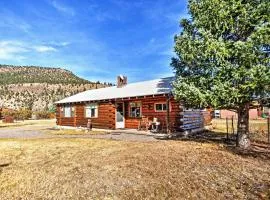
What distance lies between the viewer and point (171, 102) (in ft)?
79.8

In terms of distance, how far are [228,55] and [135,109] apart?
14621 millimetres

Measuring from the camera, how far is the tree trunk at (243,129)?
16094 millimetres

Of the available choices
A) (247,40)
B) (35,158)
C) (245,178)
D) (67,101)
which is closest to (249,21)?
(247,40)

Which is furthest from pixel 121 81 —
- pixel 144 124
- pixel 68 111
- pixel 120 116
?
pixel 144 124

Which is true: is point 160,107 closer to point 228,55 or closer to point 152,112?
point 152,112

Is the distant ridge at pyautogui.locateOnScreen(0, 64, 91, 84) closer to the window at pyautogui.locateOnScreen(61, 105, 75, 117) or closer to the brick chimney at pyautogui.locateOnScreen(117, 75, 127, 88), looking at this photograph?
the window at pyautogui.locateOnScreen(61, 105, 75, 117)

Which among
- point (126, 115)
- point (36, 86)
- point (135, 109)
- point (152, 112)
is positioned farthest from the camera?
point (36, 86)

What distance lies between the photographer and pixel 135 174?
10305 mm

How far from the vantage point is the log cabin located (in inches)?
960

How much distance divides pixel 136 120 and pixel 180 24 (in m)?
12.3

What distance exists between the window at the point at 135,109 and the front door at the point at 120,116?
1.06 m

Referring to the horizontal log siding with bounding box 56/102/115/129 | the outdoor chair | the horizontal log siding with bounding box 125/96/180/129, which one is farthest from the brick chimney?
the outdoor chair

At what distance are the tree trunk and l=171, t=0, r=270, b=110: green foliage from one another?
1.43ft

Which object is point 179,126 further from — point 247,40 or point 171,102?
point 247,40
